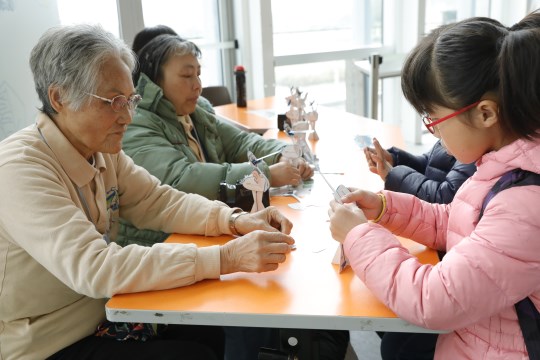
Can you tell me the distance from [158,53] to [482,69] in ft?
5.07

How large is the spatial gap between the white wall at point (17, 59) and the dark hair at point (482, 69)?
2.23 meters

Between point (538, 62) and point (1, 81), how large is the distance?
2.64 metres

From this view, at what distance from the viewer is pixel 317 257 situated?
55.3 inches

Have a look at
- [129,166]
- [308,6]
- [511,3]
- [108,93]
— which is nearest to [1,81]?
[129,166]

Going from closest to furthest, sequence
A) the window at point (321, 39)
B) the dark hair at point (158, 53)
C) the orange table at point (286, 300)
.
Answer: the orange table at point (286, 300)
the dark hair at point (158, 53)
the window at point (321, 39)

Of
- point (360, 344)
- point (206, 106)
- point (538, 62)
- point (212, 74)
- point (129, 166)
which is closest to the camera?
point (538, 62)

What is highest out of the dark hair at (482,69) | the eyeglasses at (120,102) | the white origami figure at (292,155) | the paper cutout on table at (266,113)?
the dark hair at (482,69)

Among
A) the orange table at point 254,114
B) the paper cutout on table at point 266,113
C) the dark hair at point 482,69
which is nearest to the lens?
the dark hair at point 482,69

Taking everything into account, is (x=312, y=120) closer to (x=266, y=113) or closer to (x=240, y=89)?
(x=266, y=113)

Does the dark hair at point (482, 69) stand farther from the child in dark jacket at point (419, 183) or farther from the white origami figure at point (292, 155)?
the white origami figure at point (292, 155)

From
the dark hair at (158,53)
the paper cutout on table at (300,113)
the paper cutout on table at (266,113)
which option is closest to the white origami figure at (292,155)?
the paper cutout on table at (300,113)

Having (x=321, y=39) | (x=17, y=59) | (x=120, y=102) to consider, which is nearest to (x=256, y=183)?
(x=120, y=102)

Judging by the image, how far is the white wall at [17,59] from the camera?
2.74 m

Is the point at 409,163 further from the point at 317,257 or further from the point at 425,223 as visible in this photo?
the point at 317,257
